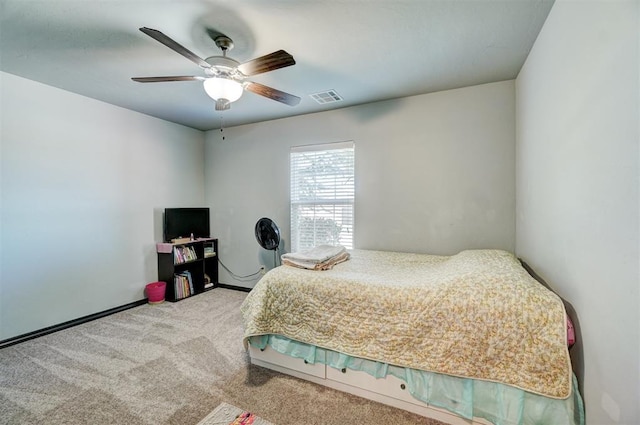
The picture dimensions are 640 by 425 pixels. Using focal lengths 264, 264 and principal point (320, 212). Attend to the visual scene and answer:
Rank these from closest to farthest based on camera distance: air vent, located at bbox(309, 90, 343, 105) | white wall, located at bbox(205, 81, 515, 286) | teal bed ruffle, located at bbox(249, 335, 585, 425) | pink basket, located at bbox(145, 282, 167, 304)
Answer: teal bed ruffle, located at bbox(249, 335, 585, 425)
white wall, located at bbox(205, 81, 515, 286)
air vent, located at bbox(309, 90, 343, 105)
pink basket, located at bbox(145, 282, 167, 304)

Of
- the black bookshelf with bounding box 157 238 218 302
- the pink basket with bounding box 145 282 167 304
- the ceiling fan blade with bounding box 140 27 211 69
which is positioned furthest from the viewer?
the black bookshelf with bounding box 157 238 218 302

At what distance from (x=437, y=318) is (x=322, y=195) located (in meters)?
2.27

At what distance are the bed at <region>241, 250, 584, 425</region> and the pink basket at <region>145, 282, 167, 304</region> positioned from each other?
211 centimetres

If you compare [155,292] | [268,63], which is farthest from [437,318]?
[155,292]

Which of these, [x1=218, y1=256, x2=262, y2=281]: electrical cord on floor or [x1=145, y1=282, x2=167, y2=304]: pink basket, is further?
[x1=218, y1=256, x2=262, y2=281]: electrical cord on floor

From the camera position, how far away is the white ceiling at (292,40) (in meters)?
1.64

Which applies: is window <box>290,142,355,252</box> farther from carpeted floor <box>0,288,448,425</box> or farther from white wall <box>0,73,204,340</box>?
white wall <box>0,73,204,340</box>

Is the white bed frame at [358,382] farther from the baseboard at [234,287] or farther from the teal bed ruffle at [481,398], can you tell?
the baseboard at [234,287]

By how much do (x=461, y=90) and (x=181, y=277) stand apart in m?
4.20

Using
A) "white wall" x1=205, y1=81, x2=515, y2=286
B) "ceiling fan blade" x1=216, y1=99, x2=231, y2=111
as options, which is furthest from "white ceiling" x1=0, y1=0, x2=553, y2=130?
"ceiling fan blade" x1=216, y1=99, x2=231, y2=111

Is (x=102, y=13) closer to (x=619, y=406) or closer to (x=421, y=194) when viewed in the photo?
(x=421, y=194)

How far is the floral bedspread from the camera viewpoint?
1.30 metres

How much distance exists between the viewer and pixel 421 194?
117 inches

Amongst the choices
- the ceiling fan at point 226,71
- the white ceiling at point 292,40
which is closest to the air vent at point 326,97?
the white ceiling at point 292,40
